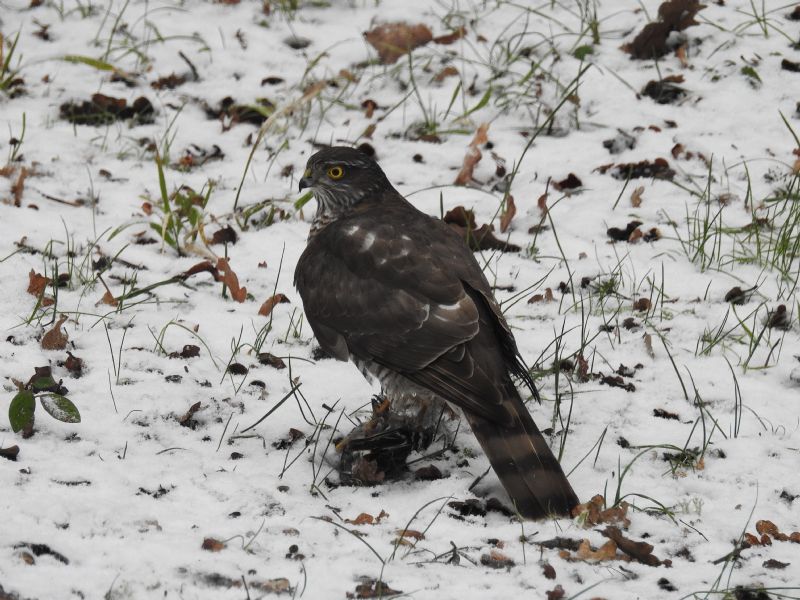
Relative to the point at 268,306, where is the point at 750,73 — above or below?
above

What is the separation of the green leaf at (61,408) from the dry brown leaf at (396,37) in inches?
182

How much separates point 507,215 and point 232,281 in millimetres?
1755

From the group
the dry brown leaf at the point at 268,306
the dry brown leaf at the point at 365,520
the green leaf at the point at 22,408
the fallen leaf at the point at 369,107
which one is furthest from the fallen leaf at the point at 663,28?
the green leaf at the point at 22,408

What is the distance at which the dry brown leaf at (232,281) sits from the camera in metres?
5.46

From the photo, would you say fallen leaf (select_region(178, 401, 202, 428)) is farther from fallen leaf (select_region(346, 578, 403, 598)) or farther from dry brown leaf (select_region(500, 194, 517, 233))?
dry brown leaf (select_region(500, 194, 517, 233))

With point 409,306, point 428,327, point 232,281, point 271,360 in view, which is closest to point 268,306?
point 232,281

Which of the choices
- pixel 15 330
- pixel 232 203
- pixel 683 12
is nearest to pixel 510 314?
pixel 232 203

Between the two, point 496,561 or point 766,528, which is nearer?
point 496,561

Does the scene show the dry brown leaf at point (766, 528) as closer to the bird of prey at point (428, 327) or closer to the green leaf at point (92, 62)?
the bird of prey at point (428, 327)

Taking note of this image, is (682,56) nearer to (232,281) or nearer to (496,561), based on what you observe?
(232,281)

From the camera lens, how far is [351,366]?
5.15 m

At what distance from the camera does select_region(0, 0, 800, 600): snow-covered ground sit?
356 cm

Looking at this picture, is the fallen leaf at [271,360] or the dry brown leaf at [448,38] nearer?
the fallen leaf at [271,360]

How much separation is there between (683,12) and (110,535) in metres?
5.98
